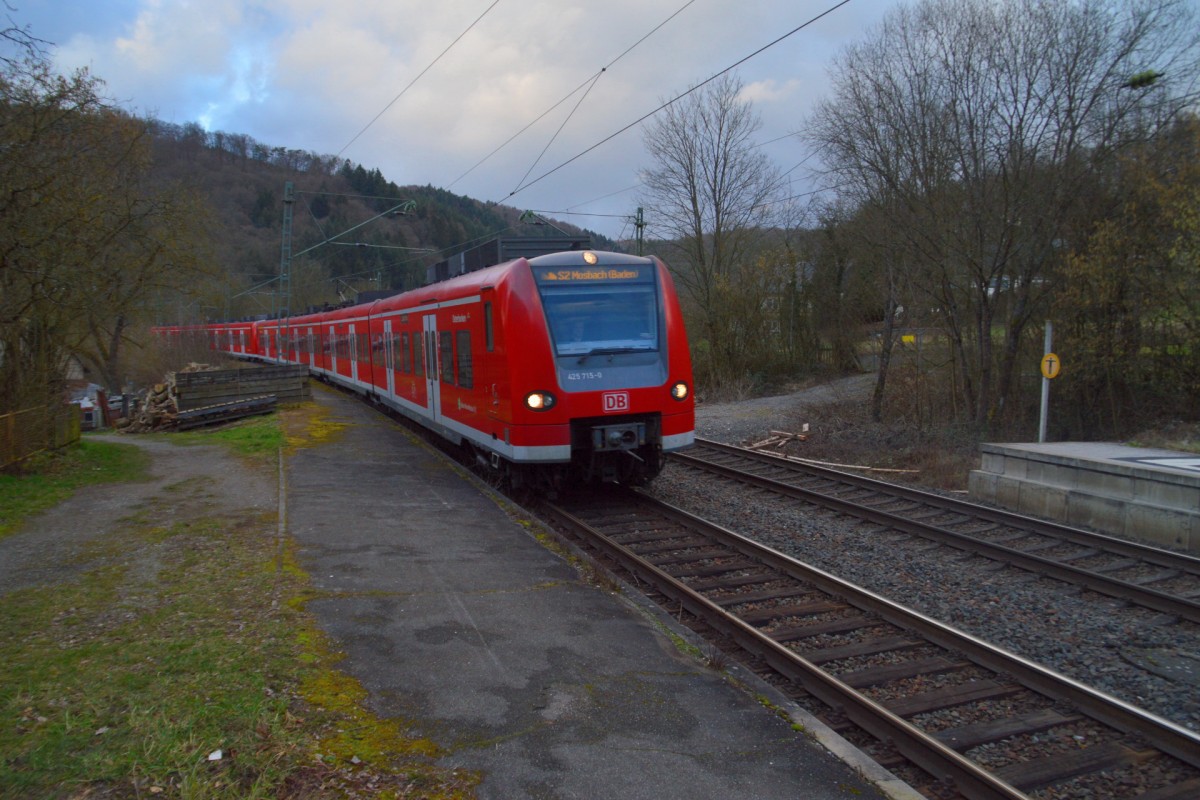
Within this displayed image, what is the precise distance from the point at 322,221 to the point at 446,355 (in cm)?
5956

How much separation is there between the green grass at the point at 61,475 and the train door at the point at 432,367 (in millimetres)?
4387

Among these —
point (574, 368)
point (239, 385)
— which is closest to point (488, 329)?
point (574, 368)

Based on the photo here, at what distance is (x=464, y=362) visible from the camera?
1102 centimetres

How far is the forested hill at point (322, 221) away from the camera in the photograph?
5050 centimetres

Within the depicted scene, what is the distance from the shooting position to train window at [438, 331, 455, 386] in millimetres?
11766

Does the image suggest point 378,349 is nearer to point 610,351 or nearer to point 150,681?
point 610,351

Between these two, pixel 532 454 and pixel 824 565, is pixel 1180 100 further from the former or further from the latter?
pixel 532 454

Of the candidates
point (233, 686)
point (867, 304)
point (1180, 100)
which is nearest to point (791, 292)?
point (867, 304)

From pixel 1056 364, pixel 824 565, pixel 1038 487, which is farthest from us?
pixel 1056 364

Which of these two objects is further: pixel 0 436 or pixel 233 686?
pixel 0 436

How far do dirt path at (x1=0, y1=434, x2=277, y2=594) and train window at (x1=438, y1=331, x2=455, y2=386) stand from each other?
283 centimetres

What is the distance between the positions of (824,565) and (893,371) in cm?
1465

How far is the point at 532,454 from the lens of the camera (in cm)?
891

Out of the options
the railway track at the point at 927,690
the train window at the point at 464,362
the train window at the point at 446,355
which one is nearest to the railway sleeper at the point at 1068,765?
the railway track at the point at 927,690
